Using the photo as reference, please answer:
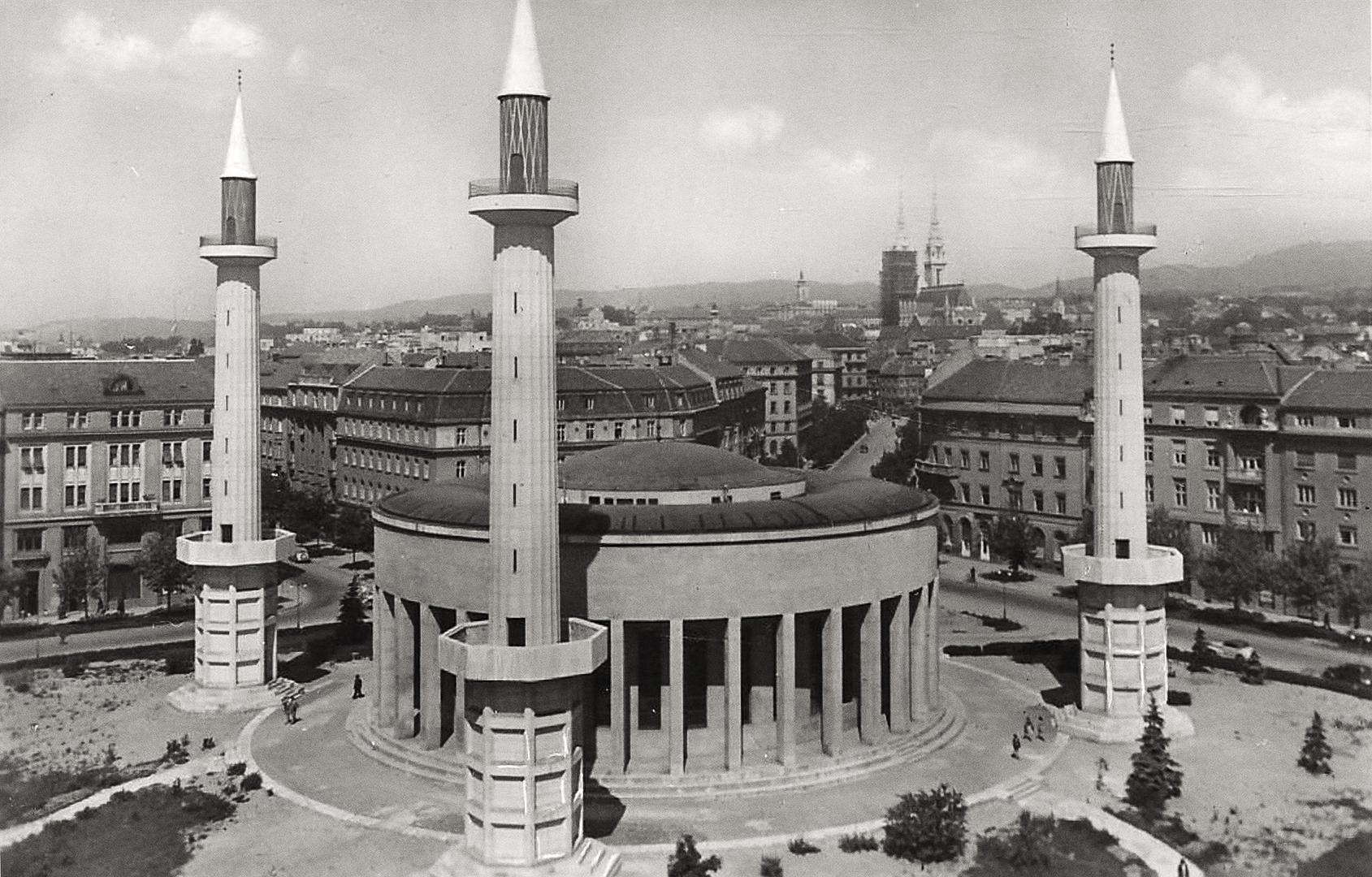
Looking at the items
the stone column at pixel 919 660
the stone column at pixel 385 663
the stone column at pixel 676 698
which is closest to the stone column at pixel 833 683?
the stone column at pixel 919 660

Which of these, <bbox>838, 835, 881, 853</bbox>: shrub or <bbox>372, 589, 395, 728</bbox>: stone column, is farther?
<bbox>372, 589, 395, 728</bbox>: stone column

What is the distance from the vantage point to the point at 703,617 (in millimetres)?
47250

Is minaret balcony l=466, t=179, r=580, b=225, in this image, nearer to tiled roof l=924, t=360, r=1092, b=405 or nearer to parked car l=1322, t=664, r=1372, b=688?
parked car l=1322, t=664, r=1372, b=688

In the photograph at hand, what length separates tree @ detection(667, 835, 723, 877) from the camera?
37.7m

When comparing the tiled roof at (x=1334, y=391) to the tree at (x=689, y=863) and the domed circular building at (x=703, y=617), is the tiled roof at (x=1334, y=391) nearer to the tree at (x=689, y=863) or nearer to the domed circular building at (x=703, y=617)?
the domed circular building at (x=703, y=617)

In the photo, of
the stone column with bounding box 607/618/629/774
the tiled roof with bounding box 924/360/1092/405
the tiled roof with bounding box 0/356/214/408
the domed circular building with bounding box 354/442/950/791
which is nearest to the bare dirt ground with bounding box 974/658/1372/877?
the domed circular building with bounding box 354/442/950/791

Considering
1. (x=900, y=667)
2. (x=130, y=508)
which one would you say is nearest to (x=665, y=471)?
(x=900, y=667)

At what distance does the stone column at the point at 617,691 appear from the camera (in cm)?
4700

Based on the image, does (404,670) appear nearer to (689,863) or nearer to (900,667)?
(689,863)

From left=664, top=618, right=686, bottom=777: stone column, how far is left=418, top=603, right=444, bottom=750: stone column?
11.1 meters

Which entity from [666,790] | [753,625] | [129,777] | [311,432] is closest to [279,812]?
[129,777]

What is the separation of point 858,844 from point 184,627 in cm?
5704

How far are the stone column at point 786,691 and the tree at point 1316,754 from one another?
22.9 meters

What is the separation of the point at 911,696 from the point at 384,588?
26296mm
